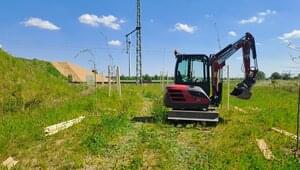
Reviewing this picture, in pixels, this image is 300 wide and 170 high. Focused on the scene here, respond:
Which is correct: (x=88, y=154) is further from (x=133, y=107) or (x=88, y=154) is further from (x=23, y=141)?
(x=133, y=107)

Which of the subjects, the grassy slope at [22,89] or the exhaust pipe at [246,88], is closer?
the exhaust pipe at [246,88]

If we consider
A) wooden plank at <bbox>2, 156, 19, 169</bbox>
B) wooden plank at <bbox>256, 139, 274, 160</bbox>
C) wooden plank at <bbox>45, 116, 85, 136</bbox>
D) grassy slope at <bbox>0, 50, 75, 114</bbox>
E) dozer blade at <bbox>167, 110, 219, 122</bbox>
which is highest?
grassy slope at <bbox>0, 50, 75, 114</bbox>

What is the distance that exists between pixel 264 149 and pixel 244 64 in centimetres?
564

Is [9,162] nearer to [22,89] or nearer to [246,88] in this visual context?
[246,88]

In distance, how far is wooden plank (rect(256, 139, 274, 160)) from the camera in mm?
9666

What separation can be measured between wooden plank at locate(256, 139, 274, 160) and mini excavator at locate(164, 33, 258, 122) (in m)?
3.04

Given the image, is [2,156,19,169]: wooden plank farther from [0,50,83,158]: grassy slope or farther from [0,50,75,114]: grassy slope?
[0,50,75,114]: grassy slope

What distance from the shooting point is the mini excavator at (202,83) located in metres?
14.7

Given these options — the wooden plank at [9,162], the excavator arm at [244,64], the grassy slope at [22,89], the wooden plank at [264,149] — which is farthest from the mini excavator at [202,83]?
the grassy slope at [22,89]

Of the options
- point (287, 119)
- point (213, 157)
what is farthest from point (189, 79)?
point (213, 157)

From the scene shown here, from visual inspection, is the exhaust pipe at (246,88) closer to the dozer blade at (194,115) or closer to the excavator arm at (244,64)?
the excavator arm at (244,64)

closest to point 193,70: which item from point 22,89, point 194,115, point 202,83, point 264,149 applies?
point 202,83

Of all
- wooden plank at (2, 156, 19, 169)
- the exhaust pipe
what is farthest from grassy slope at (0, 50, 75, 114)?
wooden plank at (2, 156, 19, 169)

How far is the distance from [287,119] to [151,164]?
8.19 metres
